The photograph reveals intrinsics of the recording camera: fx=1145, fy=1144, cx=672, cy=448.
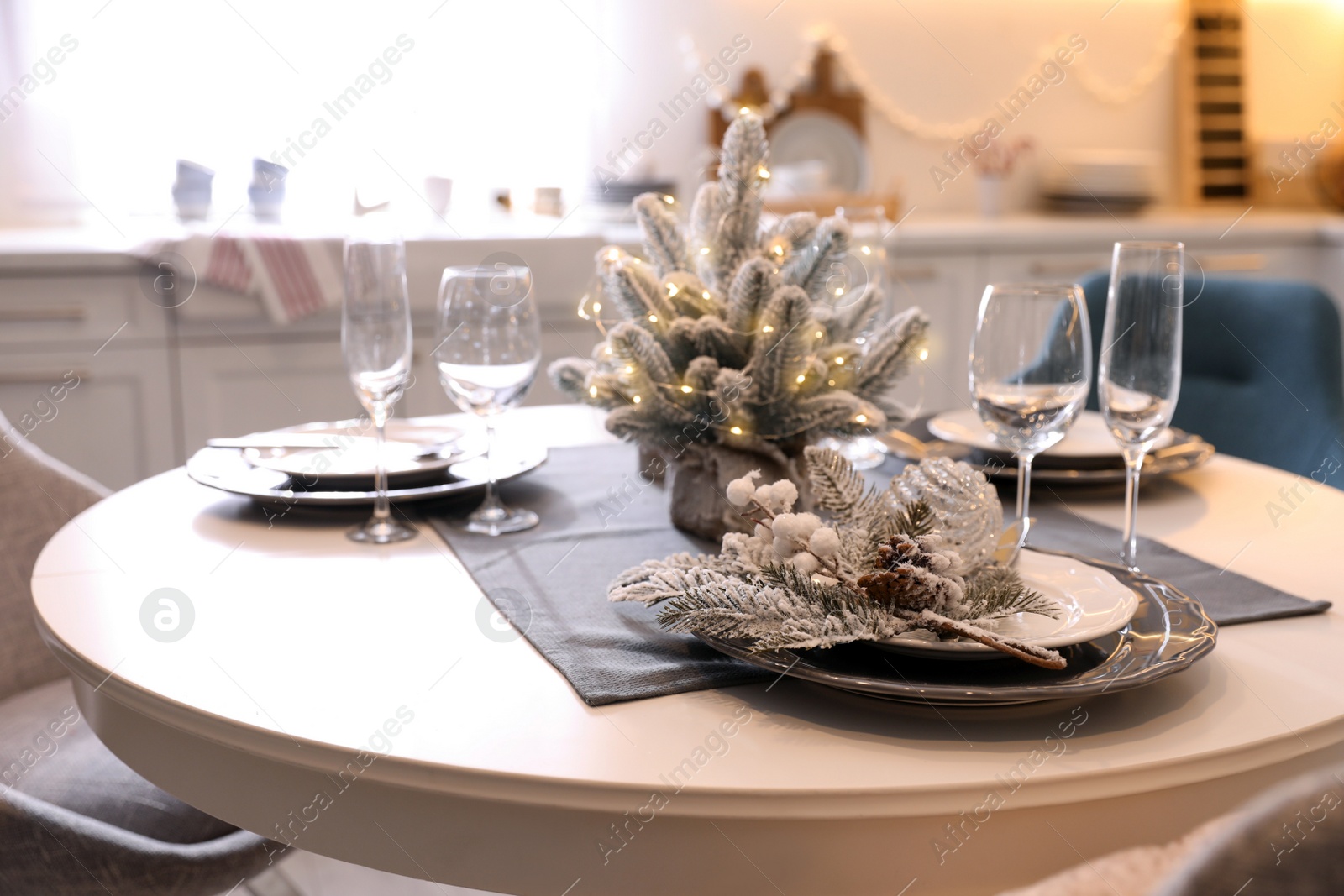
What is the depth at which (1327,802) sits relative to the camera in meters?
0.32

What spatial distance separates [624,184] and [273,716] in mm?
2383

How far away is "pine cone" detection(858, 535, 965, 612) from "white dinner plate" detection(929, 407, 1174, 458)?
489mm

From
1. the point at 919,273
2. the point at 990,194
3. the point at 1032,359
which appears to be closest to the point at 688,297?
the point at 1032,359

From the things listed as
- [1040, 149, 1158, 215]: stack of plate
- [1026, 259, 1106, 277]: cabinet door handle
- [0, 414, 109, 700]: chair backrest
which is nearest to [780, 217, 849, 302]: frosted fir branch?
[0, 414, 109, 700]: chair backrest

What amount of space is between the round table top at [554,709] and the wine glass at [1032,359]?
19 cm

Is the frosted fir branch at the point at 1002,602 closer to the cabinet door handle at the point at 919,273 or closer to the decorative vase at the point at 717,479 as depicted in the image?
the decorative vase at the point at 717,479

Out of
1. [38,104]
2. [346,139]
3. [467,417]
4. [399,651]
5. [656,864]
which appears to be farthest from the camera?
[346,139]

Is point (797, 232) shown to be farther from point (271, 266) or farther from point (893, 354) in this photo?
point (271, 266)

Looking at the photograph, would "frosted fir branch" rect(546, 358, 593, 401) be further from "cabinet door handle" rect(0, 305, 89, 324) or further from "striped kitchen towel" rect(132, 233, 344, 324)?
"cabinet door handle" rect(0, 305, 89, 324)

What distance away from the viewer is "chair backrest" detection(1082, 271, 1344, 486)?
1.52 meters

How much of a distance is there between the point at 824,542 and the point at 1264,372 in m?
1.23

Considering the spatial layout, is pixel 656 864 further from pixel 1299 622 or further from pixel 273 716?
pixel 1299 622

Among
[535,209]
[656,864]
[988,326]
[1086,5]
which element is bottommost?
[656,864]

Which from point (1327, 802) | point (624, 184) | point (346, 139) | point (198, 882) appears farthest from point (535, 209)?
point (1327, 802)
